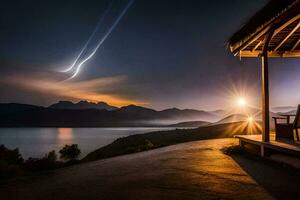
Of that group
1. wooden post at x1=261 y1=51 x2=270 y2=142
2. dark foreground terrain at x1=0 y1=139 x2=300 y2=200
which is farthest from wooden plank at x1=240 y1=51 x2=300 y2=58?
dark foreground terrain at x1=0 y1=139 x2=300 y2=200

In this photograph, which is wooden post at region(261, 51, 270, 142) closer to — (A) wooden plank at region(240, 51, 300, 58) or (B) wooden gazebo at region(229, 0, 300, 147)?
(B) wooden gazebo at region(229, 0, 300, 147)

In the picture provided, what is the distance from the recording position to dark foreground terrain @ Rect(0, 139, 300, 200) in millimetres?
3938

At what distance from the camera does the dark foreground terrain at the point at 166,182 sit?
3.94 m

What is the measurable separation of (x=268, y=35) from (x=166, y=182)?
448 centimetres

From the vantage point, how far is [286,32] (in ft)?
24.8

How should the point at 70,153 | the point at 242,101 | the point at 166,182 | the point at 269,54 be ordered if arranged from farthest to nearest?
the point at 70,153
the point at 242,101
the point at 269,54
the point at 166,182

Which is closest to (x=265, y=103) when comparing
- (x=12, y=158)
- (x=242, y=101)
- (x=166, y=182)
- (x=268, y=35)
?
(x=268, y=35)

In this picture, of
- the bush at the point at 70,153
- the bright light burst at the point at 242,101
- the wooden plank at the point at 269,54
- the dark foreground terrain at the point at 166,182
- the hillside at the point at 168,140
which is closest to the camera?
the dark foreground terrain at the point at 166,182

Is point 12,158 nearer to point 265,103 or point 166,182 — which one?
point 166,182

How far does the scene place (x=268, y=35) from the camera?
21.7 ft

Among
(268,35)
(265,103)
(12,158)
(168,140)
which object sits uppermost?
(268,35)

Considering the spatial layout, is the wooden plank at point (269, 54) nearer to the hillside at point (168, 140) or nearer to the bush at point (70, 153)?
the hillside at point (168, 140)

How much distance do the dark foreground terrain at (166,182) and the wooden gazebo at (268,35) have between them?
212cm

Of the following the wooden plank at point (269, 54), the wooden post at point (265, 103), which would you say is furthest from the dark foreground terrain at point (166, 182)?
the wooden plank at point (269, 54)
